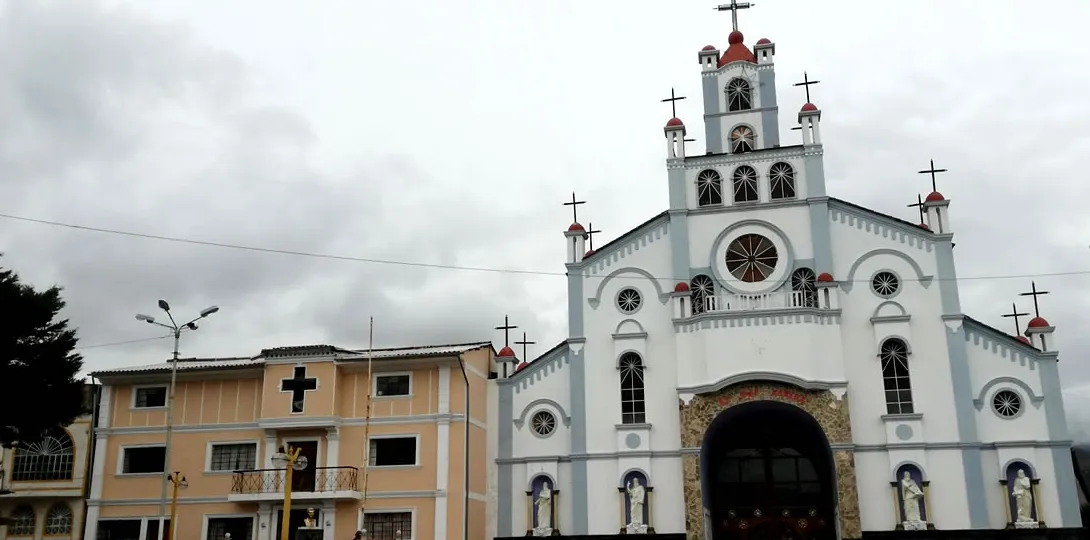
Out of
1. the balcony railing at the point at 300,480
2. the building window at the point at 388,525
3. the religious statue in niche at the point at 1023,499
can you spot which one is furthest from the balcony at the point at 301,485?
the religious statue in niche at the point at 1023,499

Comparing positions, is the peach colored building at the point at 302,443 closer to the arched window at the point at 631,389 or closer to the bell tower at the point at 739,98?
the arched window at the point at 631,389

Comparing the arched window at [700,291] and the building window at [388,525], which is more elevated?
the arched window at [700,291]

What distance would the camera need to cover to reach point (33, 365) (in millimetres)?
33500

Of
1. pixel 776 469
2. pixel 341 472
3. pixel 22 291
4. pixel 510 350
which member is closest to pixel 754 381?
pixel 776 469

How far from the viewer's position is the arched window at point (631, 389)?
128 ft

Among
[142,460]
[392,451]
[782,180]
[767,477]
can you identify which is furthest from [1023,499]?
[142,460]

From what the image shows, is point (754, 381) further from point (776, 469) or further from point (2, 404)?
point (2, 404)

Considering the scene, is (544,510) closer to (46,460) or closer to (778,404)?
(778,404)

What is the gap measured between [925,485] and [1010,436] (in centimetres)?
366

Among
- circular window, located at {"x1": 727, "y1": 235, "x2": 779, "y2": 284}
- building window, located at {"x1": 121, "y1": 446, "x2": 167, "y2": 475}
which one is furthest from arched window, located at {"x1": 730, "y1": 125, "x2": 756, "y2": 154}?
building window, located at {"x1": 121, "y1": 446, "x2": 167, "y2": 475}

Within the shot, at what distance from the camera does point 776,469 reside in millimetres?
39250

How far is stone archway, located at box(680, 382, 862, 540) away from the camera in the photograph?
35500mm

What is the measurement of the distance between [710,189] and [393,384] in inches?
597

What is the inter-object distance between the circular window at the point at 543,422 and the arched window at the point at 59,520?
19.7m
